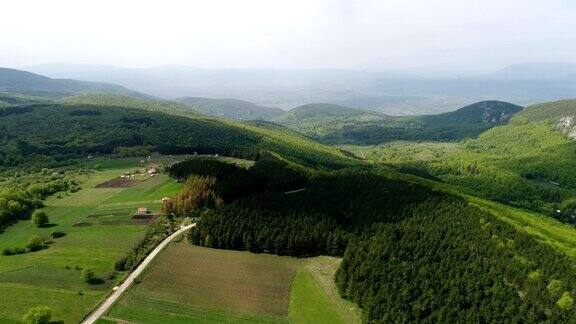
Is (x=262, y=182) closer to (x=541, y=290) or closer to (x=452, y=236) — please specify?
(x=452, y=236)

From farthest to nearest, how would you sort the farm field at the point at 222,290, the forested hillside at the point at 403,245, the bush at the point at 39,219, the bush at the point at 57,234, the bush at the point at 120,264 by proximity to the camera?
the bush at the point at 39,219, the bush at the point at 57,234, the bush at the point at 120,264, the forested hillside at the point at 403,245, the farm field at the point at 222,290

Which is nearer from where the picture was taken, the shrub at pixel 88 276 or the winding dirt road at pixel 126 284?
the winding dirt road at pixel 126 284

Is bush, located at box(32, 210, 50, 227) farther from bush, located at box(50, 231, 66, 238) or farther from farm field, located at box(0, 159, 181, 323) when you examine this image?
bush, located at box(50, 231, 66, 238)

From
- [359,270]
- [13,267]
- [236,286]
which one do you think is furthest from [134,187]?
[359,270]

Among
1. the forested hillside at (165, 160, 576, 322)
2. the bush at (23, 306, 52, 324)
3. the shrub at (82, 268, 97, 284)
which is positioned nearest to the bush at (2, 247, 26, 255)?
the shrub at (82, 268, 97, 284)

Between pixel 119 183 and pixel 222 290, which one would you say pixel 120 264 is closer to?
pixel 222 290

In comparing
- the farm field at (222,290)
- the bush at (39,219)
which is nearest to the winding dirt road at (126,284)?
the farm field at (222,290)

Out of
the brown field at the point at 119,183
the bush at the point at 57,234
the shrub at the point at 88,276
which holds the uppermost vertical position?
the brown field at the point at 119,183

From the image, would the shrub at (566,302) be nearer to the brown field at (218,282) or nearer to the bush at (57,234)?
the brown field at (218,282)
